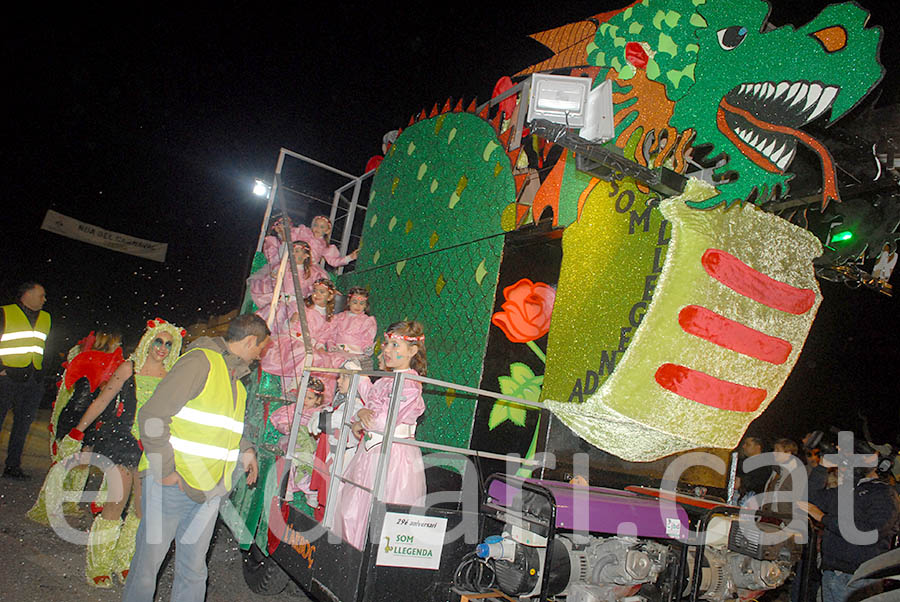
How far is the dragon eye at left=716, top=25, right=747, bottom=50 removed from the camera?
3170 millimetres

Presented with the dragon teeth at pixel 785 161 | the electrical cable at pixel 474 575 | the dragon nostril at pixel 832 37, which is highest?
the dragon nostril at pixel 832 37

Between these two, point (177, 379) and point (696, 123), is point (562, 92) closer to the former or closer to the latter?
point (696, 123)

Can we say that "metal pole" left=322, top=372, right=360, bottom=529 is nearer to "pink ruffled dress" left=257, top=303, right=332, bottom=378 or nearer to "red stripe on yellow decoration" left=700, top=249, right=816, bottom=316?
"red stripe on yellow decoration" left=700, top=249, right=816, bottom=316

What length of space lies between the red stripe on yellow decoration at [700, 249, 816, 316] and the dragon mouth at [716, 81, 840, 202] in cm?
51

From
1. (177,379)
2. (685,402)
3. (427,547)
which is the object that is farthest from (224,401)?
(685,402)

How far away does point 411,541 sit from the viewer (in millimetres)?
3264

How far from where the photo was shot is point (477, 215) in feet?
18.4

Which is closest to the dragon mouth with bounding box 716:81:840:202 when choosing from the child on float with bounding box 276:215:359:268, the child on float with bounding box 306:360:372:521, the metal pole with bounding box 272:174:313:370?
the child on float with bounding box 306:360:372:521

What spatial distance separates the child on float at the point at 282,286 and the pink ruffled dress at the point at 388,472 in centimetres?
300

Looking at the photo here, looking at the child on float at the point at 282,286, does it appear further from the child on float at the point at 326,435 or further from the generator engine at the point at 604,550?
the generator engine at the point at 604,550

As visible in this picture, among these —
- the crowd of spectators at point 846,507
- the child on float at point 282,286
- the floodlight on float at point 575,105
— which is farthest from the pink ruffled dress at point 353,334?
the crowd of spectators at point 846,507

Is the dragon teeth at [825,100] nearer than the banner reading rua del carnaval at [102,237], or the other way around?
the dragon teeth at [825,100]

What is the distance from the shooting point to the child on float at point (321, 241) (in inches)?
290

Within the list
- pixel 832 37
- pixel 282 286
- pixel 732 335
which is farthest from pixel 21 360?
pixel 832 37
